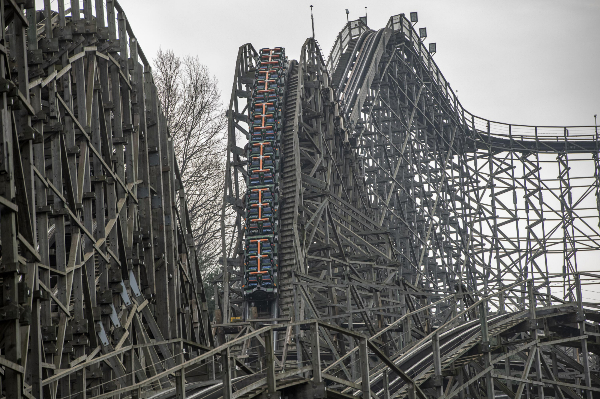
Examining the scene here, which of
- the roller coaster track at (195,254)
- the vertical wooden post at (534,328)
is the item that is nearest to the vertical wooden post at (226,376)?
the roller coaster track at (195,254)

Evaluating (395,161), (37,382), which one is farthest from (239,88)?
(37,382)

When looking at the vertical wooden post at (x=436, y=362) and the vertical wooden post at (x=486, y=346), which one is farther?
the vertical wooden post at (x=486, y=346)

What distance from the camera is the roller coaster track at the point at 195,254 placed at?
29.3 feet

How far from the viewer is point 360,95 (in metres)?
29.3

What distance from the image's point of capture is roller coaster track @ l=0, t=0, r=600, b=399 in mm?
8930

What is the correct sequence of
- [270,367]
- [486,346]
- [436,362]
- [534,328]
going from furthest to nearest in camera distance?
[534,328] < [486,346] < [436,362] < [270,367]

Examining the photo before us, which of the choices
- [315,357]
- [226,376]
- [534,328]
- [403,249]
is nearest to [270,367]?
[226,376]

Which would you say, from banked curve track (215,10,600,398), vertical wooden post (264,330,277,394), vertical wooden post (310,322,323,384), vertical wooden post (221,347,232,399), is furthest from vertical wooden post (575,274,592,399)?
vertical wooden post (221,347,232,399)

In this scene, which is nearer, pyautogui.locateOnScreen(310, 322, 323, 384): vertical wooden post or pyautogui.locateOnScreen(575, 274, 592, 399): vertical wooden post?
pyautogui.locateOnScreen(310, 322, 323, 384): vertical wooden post

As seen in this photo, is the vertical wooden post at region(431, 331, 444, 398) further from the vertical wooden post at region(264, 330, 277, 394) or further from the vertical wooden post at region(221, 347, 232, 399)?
the vertical wooden post at region(221, 347, 232, 399)

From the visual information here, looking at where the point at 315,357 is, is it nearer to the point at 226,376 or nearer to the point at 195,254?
the point at 226,376

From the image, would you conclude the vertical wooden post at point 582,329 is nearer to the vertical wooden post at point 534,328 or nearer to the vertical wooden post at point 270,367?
the vertical wooden post at point 534,328

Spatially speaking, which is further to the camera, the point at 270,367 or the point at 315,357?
the point at 315,357

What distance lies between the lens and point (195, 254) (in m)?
15.4
